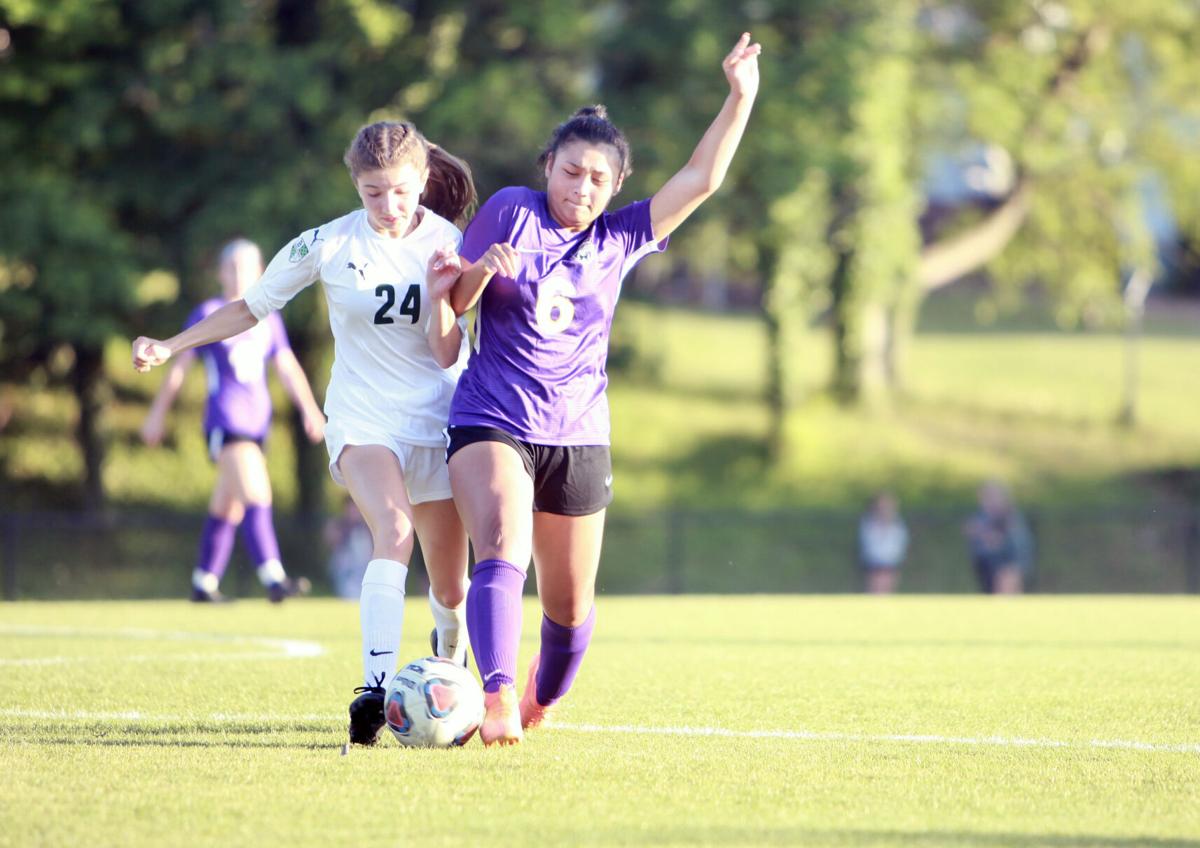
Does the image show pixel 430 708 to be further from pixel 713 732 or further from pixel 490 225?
pixel 490 225

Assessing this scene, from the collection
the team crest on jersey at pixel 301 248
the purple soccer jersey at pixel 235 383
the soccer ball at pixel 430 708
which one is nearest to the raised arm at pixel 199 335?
the team crest on jersey at pixel 301 248

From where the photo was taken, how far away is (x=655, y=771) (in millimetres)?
5152

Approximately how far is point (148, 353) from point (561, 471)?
5.11ft

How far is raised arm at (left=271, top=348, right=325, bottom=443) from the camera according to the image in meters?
9.29

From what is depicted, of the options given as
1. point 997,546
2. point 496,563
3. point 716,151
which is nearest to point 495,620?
point 496,563

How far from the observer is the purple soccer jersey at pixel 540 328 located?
5832mm

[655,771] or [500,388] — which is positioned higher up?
[500,388]

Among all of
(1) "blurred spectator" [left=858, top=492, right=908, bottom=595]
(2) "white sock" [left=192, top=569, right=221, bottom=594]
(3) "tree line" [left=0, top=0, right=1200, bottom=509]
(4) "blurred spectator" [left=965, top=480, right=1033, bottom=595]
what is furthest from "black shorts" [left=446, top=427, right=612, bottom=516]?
(1) "blurred spectator" [left=858, top=492, right=908, bottom=595]

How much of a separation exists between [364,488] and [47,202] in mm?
15486

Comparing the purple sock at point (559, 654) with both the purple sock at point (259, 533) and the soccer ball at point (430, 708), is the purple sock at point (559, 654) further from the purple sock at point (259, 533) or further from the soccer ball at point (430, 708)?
the purple sock at point (259, 533)

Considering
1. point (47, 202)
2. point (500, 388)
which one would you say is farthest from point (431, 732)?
point (47, 202)

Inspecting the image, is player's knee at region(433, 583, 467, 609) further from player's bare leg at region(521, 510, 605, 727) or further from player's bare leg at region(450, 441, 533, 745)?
player's bare leg at region(450, 441, 533, 745)

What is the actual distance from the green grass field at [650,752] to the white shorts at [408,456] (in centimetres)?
90

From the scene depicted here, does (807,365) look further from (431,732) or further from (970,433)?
(431,732)
